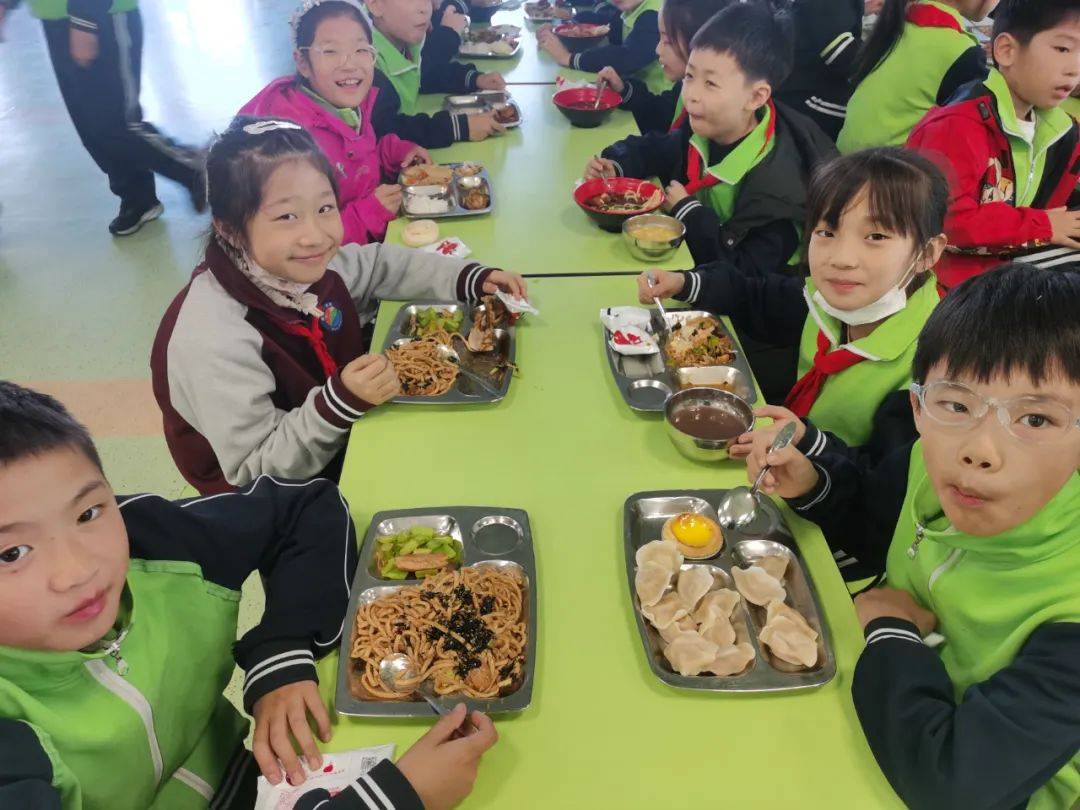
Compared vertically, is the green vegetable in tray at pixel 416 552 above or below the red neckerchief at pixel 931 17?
below

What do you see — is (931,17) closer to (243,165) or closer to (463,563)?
(243,165)

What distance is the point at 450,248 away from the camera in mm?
2297

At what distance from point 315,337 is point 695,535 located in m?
1.07

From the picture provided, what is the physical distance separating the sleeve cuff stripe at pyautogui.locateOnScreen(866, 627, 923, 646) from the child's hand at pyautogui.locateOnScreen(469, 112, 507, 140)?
2616 millimetres

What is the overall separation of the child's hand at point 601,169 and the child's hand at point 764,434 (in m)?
1.43

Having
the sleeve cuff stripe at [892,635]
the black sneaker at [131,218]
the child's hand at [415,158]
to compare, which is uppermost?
the child's hand at [415,158]

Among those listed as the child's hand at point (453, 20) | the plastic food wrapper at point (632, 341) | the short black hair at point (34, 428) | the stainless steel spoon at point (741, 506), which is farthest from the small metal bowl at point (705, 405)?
the child's hand at point (453, 20)

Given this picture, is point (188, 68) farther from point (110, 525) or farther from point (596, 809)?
point (596, 809)

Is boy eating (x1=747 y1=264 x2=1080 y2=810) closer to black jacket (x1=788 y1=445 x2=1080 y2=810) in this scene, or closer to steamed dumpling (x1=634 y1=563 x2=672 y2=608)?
black jacket (x1=788 y1=445 x2=1080 y2=810)

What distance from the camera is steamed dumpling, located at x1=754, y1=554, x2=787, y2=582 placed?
1.33 m

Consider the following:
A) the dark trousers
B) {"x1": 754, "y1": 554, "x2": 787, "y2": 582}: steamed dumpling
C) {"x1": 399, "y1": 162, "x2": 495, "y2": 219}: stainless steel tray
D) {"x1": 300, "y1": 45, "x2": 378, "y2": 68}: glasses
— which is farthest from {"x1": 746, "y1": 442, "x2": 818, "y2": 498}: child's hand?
the dark trousers

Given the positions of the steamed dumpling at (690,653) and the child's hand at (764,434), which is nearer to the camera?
the steamed dumpling at (690,653)

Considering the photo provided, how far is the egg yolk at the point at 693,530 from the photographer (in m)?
1.37

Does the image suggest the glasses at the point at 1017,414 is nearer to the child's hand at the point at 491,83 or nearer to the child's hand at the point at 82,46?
the child's hand at the point at 491,83
